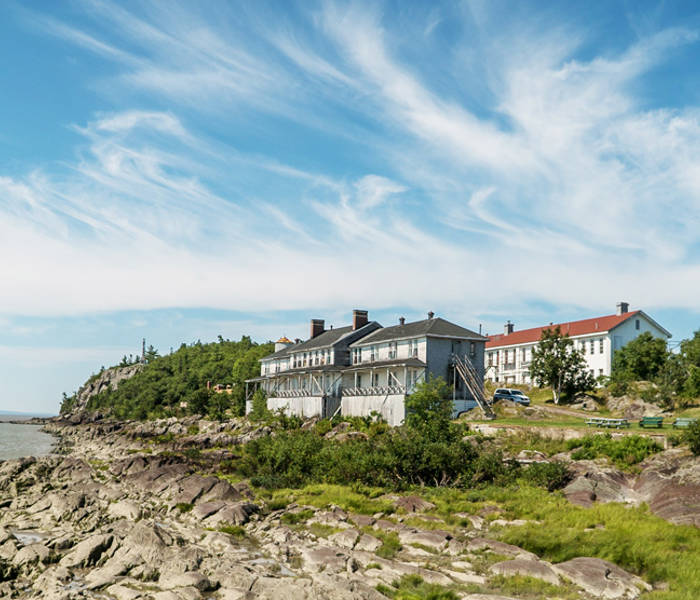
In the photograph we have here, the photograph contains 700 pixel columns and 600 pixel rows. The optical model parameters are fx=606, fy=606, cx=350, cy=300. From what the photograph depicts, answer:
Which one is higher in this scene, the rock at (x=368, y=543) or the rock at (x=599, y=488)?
the rock at (x=599, y=488)

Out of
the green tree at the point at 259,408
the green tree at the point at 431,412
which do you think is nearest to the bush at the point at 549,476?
the green tree at the point at 431,412

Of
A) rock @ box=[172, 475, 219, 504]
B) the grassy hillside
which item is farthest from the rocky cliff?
rock @ box=[172, 475, 219, 504]

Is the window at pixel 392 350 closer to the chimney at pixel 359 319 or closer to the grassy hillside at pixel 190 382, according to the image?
the chimney at pixel 359 319

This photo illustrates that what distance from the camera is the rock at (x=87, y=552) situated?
59.2 ft

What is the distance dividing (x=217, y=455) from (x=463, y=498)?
930 inches

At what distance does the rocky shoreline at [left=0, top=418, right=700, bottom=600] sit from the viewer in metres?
16.0

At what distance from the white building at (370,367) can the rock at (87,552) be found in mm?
30423

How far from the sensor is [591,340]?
71.2 metres

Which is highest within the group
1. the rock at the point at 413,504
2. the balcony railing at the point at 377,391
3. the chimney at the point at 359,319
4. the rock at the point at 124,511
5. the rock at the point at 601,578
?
the chimney at the point at 359,319

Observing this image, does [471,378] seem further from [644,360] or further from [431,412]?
[644,360]

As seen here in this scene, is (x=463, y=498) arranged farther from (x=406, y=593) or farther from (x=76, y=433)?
(x=76, y=433)

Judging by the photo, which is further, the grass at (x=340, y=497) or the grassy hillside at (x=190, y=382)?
the grassy hillside at (x=190, y=382)

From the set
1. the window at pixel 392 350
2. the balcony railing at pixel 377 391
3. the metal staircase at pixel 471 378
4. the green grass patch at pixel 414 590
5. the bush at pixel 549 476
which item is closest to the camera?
the green grass patch at pixel 414 590

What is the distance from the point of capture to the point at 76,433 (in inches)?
3595
